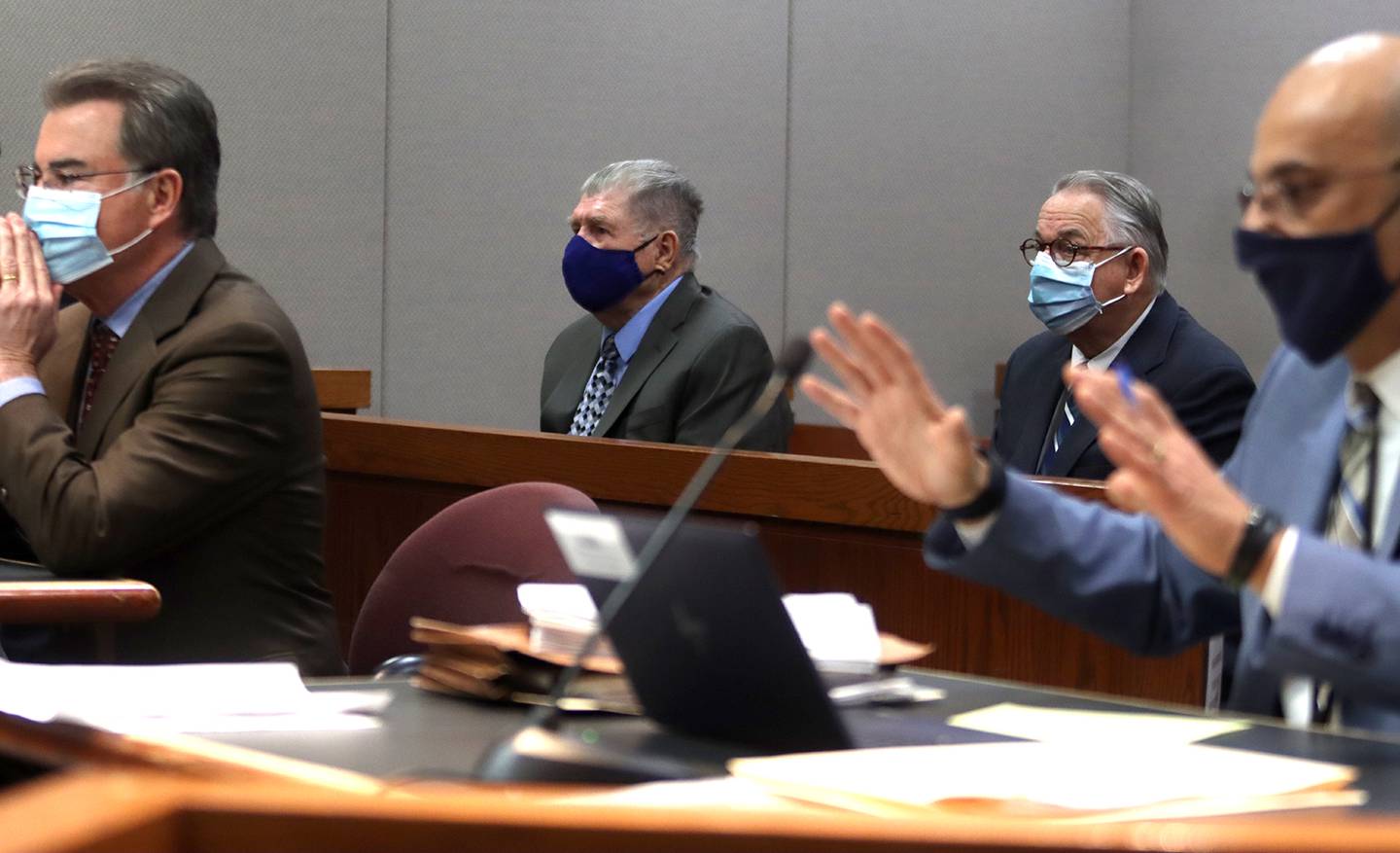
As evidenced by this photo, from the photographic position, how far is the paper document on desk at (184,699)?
151cm

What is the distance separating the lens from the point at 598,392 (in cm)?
443

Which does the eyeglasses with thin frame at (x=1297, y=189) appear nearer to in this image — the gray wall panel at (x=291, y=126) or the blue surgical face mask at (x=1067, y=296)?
the blue surgical face mask at (x=1067, y=296)

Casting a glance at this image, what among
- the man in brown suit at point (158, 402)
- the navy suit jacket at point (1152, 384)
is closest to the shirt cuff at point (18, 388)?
the man in brown suit at point (158, 402)

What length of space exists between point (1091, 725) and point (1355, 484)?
0.36m

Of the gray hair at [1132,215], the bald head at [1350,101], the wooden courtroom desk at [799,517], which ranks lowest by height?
the wooden courtroom desk at [799,517]

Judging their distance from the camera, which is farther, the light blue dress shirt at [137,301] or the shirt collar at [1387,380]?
the light blue dress shirt at [137,301]

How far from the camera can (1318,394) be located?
1741 mm

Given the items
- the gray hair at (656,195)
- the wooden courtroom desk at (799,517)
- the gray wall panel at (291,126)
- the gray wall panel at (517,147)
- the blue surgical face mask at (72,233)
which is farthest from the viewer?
the gray wall panel at (517,147)

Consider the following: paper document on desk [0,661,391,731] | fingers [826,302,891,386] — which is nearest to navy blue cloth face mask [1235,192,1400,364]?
fingers [826,302,891,386]

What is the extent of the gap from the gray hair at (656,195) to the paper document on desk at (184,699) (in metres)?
3.04

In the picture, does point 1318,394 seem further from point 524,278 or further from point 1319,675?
point 524,278

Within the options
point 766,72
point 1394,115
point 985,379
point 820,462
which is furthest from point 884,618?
point 985,379

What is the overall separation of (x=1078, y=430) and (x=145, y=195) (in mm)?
1924

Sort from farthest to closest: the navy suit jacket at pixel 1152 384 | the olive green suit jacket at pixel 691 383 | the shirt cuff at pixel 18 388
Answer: the olive green suit jacket at pixel 691 383 → the navy suit jacket at pixel 1152 384 → the shirt cuff at pixel 18 388
